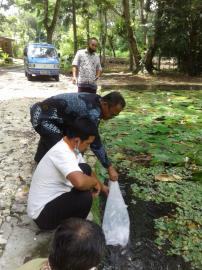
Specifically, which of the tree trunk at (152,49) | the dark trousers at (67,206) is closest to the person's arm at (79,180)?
the dark trousers at (67,206)

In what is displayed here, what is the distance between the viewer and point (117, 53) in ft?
148

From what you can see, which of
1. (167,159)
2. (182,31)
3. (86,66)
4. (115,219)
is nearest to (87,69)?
Answer: (86,66)

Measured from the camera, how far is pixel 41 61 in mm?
17125

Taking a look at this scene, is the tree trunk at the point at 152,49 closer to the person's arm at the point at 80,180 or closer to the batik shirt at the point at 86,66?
the batik shirt at the point at 86,66

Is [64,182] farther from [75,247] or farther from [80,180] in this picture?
[75,247]

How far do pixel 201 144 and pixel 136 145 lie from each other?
1.14 metres

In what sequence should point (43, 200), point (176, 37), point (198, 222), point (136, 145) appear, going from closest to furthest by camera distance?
point (43, 200)
point (198, 222)
point (136, 145)
point (176, 37)

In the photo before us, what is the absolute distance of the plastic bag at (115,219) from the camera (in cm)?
357

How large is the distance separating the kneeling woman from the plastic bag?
265 mm

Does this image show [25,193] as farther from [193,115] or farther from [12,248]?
[193,115]

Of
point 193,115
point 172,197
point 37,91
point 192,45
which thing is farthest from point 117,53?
point 172,197

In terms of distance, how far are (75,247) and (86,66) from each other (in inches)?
229

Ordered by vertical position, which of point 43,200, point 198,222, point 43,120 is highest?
point 43,120

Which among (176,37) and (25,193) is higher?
(176,37)
